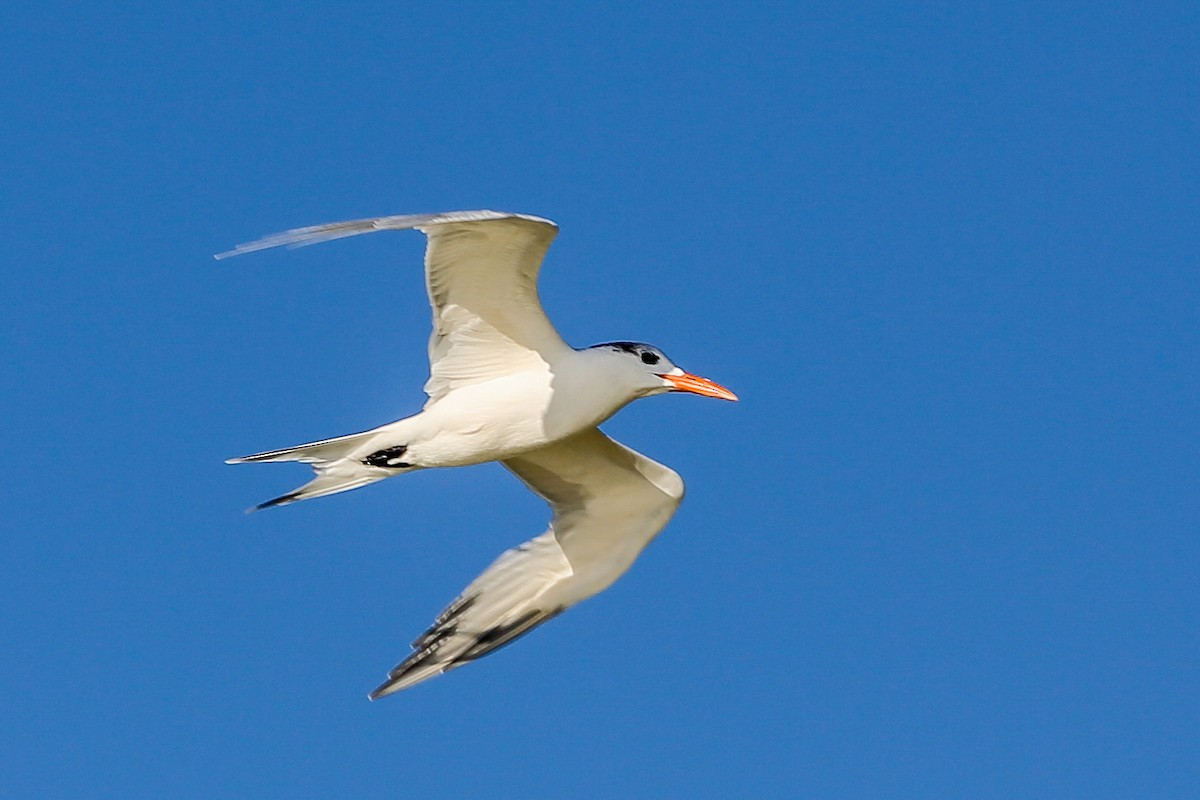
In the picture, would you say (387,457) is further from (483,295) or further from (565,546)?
(565,546)

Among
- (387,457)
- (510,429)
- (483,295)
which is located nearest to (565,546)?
(510,429)

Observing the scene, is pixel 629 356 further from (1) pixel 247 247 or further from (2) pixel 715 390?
(1) pixel 247 247

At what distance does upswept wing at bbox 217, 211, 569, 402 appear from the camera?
1088 cm

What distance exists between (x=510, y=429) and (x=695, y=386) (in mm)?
1369

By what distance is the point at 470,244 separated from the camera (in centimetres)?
1115

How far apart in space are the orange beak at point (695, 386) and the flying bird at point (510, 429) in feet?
→ 0.03

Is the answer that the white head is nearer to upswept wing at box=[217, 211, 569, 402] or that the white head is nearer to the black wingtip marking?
upswept wing at box=[217, 211, 569, 402]

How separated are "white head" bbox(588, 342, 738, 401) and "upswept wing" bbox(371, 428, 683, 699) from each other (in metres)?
0.97

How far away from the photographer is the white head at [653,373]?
38.9ft

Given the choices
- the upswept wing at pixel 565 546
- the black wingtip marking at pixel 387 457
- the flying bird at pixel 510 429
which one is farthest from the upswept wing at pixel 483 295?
the upswept wing at pixel 565 546

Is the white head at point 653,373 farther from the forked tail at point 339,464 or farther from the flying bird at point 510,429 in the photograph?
the forked tail at point 339,464

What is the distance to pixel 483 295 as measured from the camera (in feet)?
38.3

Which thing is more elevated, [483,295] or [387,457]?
[483,295]

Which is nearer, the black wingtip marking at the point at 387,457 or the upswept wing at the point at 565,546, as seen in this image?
the black wingtip marking at the point at 387,457
